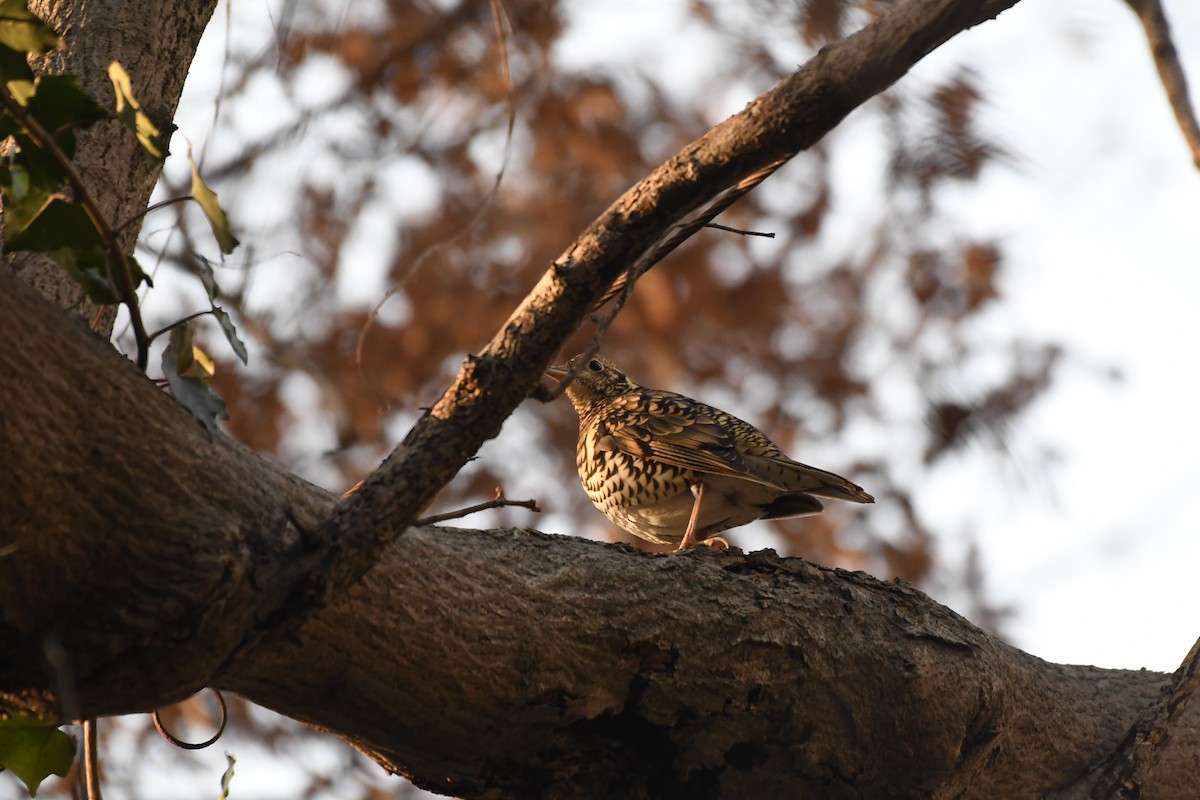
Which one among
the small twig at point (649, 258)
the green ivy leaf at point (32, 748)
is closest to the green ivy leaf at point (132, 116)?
the small twig at point (649, 258)

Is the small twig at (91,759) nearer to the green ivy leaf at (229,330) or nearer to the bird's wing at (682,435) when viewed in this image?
the green ivy leaf at (229,330)

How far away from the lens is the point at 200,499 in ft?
6.48

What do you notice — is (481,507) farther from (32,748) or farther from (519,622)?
(32,748)

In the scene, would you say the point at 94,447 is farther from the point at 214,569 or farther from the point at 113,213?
the point at 113,213

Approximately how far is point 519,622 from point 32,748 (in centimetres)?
94

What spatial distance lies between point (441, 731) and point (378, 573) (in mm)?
407

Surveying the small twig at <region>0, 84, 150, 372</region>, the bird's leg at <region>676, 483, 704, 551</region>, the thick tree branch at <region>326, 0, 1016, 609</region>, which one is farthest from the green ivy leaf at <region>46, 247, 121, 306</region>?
the bird's leg at <region>676, 483, 704, 551</region>

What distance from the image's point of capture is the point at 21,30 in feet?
6.23

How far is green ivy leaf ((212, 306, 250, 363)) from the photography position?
205 centimetres

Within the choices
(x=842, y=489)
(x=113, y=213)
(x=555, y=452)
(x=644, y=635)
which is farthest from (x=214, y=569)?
(x=555, y=452)

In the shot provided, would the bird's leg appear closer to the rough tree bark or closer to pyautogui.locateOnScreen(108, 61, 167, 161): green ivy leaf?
the rough tree bark

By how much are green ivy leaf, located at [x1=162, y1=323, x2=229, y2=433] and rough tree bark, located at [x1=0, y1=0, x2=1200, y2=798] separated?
3 cm

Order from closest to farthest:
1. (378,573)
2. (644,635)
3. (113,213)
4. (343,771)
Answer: (378,573), (644,635), (113,213), (343,771)

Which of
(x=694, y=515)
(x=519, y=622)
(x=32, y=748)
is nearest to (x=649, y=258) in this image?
(x=519, y=622)
